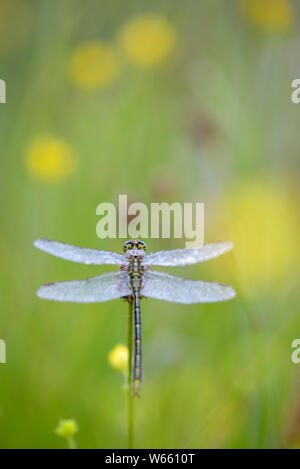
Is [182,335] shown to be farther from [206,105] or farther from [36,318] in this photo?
[206,105]

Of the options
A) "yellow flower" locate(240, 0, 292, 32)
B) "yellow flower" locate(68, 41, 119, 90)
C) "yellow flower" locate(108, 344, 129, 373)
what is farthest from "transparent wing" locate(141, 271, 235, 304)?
"yellow flower" locate(68, 41, 119, 90)

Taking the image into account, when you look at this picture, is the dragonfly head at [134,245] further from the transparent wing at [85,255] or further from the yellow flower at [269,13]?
the yellow flower at [269,13]

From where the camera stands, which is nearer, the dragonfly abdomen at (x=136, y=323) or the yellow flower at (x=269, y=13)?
the dragonfly abdomen at (x=136, y=323)

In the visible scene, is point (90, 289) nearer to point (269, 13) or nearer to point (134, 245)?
point (134, 245)

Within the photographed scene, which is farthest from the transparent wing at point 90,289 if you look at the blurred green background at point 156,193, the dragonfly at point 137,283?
the blurred green background at point 156,193

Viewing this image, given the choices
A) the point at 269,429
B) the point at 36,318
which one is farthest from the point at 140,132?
the point at 269,429

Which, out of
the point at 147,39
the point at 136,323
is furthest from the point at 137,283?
the point at 147,39

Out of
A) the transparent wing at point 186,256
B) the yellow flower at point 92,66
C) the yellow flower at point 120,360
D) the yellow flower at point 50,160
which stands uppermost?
the yellow flower at point 92,66
